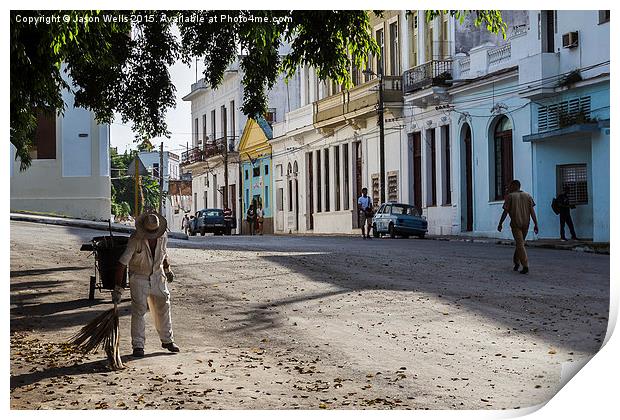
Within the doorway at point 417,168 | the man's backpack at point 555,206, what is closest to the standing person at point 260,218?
the doorway at point 417,168

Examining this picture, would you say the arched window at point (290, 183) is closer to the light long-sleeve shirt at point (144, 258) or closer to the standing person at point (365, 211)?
the standing person at point (365, 211)

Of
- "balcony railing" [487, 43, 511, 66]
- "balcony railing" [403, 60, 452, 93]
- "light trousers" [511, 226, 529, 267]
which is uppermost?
"balcony railing" [487, 43, 511, 66]

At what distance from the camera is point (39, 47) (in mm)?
11266

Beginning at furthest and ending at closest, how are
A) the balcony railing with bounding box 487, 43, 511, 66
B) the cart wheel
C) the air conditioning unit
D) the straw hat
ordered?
1. the balcony railing with bounding box 487, 43, 511, 66
2. the air conditioning unit
3. the cart wheel
4. the straw hat

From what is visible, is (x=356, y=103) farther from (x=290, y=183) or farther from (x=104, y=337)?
(x=104, y=337)

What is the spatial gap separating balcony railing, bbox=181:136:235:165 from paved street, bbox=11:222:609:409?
896 millimetres

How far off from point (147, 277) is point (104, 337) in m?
0.66

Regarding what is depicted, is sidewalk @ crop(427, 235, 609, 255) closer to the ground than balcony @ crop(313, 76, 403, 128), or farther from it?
closer to the ground

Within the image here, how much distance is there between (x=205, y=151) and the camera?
13211 mm

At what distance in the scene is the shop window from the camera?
12555mm

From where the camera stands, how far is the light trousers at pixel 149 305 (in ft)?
35.9

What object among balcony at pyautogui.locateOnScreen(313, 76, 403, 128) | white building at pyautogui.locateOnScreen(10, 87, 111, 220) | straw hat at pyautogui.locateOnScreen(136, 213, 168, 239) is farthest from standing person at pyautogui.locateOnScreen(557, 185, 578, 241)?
white building at pyautogui.locateOnScreen(10, 87, 111, 220)

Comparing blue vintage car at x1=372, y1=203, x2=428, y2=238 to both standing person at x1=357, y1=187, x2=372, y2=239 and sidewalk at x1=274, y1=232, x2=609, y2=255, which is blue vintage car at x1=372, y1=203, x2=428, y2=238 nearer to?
standing person at x1=357, y1=187, x2=372, y2=239

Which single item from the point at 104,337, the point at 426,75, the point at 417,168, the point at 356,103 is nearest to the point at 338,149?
the point at 356,103
